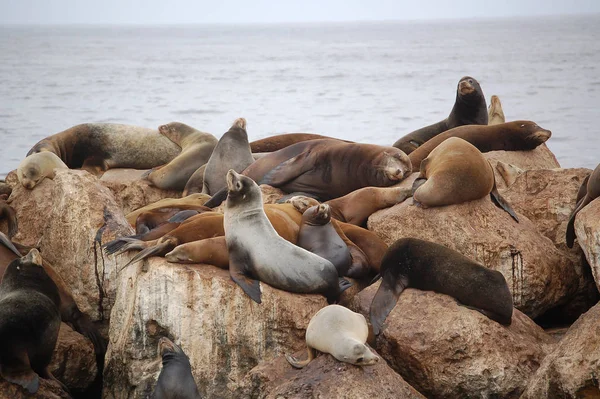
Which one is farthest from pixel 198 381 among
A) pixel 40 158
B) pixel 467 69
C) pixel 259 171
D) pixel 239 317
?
pixel 467 69

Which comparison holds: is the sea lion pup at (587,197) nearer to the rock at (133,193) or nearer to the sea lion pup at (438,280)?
the sea lion pup at (438,280)

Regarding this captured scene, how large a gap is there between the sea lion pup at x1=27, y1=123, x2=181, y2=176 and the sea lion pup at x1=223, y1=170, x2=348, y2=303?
4.83 m

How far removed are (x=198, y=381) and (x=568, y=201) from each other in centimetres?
375

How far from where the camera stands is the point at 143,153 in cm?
1144

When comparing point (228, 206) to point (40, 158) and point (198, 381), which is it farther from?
point (40, 158)

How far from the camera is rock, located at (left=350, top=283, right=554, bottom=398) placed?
602cm

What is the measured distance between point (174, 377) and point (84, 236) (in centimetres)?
215

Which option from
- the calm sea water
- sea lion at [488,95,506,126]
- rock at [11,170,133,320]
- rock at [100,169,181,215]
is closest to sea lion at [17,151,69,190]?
rock at [100,169,181,215]

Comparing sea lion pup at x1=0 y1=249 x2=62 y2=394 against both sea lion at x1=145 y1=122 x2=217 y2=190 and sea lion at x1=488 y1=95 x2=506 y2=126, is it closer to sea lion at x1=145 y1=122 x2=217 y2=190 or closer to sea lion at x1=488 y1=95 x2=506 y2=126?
sea lion at x1=145 y1=122 x2=217 y2=190

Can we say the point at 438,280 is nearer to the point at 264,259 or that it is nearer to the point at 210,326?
the point at 264,259

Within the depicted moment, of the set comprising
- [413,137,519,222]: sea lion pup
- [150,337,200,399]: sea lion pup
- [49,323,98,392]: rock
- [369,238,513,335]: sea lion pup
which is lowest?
[49,323,98,392]: rock

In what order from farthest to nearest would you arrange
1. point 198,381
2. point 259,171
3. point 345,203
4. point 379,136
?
point 379,136 → point 259,171 → point 345,203 → point 198,381

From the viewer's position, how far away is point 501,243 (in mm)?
7266

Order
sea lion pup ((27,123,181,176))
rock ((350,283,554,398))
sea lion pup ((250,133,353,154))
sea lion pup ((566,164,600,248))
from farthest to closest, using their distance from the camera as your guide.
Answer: sea lion pup ((27,123,181,176)), sea lion pup ((250,133,353,154)), sea lion pup ((566,164,600,248)), rock ((350,283,554,398))
